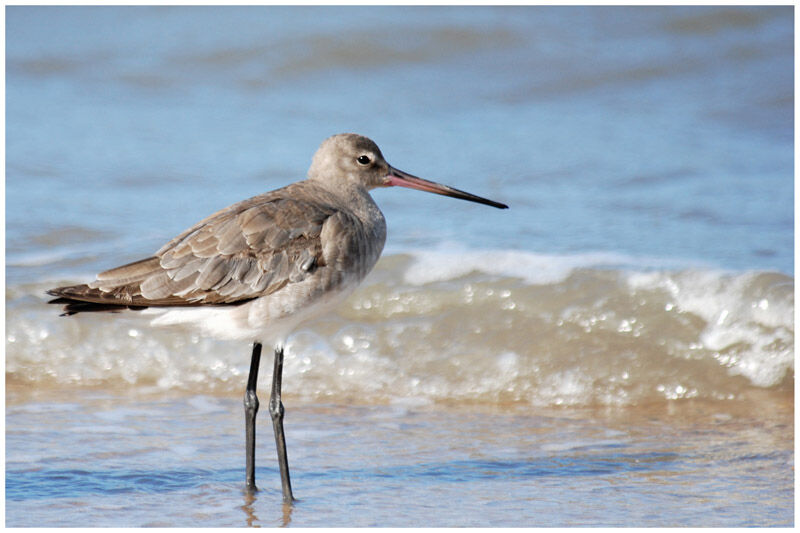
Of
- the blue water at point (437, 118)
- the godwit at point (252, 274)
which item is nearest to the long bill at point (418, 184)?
the godwit at point (252, 274)

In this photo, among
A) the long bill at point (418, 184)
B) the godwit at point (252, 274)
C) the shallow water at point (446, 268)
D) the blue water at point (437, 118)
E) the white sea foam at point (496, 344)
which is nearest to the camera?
the godwit at point (252, 274)

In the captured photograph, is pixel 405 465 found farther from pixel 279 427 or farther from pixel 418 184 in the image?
pixel 418 184

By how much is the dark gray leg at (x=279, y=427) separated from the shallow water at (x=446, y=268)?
0.11m

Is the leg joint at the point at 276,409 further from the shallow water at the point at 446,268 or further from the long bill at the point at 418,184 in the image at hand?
the long bill at the point at 418,184

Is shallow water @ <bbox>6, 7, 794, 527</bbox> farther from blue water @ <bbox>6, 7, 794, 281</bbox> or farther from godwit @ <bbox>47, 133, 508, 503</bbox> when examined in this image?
godwit @ <bbox>47, 133, 508, 503</bbox>

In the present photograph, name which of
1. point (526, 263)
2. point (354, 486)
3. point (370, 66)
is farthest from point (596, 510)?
point (370, 66)

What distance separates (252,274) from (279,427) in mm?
715

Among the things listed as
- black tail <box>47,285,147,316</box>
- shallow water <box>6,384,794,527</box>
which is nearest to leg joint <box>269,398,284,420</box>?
shallow water <box>6,384,794,527</box>

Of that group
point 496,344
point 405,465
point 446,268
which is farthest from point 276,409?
point 446,268

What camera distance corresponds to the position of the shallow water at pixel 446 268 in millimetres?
4785

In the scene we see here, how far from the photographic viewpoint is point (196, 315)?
174 inches

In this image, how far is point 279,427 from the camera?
15.6ft

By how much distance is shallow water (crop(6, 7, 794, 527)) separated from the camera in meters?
4.79

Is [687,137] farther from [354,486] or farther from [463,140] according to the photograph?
[354,486]
